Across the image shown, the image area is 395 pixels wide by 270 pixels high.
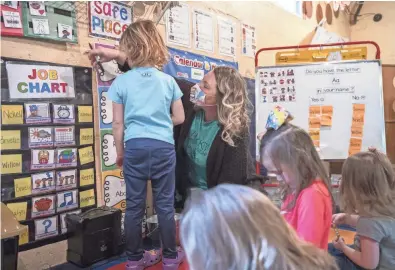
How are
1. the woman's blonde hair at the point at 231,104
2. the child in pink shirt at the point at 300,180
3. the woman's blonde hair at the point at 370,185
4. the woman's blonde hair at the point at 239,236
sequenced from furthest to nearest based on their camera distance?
the woman's blonde hair at the point at 231,104 → the woman's blonde hair at the point at 370,185 → the child in pink shirt at the point at 300,180 → the woman's blonde hair at the point at 239,236

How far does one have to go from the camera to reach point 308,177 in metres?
1.28

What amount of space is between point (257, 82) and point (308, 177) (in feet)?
6.18

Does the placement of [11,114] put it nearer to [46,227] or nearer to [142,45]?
[46,227]

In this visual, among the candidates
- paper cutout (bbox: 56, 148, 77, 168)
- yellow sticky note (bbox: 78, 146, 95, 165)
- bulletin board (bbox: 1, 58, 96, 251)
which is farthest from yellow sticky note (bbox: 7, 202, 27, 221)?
yellow sticky note (bbox: 78, 146, 95, 165)

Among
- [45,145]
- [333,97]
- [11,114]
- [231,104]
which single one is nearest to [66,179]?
[45,145]

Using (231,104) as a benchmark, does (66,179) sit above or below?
below

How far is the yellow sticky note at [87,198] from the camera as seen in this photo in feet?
7.18

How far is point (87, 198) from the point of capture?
2.22 m

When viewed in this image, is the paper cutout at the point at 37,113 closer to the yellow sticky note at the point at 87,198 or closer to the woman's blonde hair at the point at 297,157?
the yellow sticky note at the point at 87,198

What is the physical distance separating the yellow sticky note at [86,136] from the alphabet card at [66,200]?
0.29m

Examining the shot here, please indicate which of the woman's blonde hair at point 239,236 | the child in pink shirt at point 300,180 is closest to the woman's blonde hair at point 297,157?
the child in pink shirt at point 300,180

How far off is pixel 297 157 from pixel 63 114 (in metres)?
1.38

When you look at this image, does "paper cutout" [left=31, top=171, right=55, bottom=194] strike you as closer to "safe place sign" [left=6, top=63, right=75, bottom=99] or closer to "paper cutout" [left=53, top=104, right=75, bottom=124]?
"paper cutout" [left=53, top=104, right=75, bottom=124]

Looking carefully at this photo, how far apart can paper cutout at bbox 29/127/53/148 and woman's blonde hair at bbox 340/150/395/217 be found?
1.53 m
